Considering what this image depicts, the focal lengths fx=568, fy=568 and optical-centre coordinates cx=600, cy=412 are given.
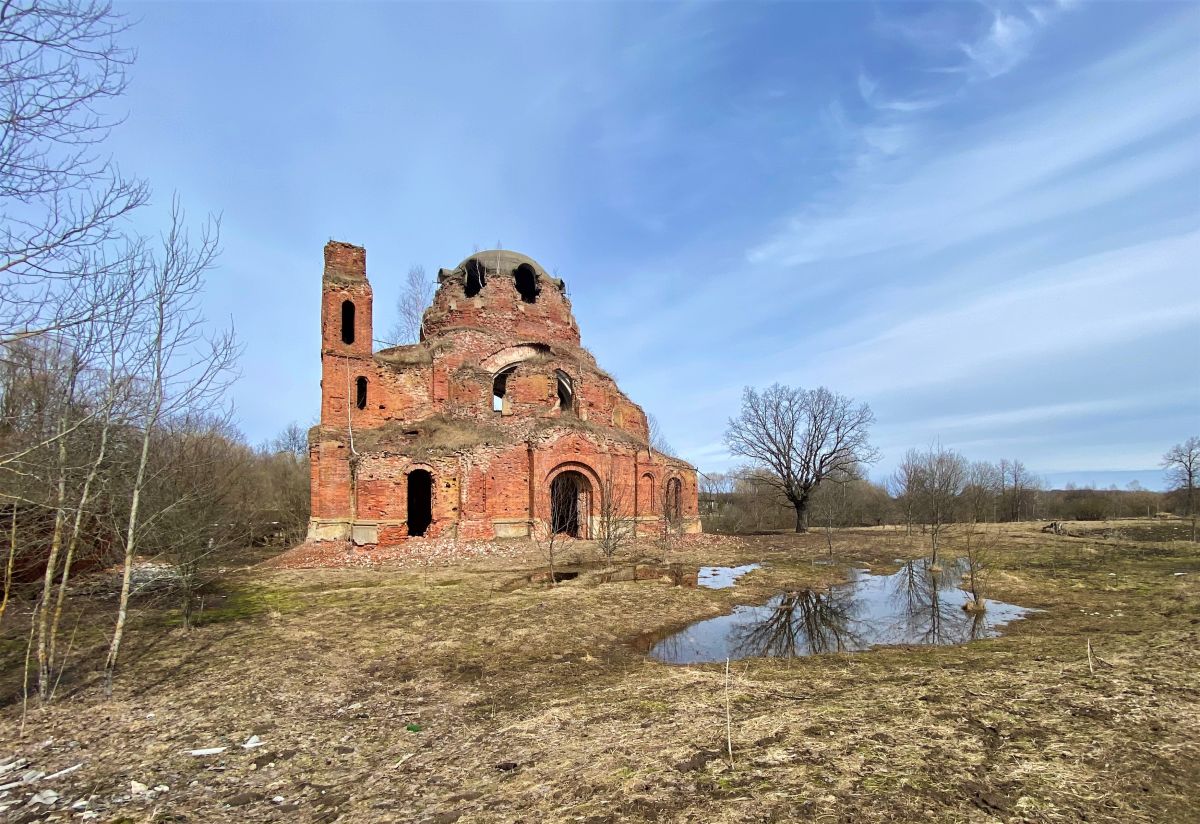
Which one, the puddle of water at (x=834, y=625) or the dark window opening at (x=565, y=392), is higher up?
the dark window opening at (x=565, y=392)

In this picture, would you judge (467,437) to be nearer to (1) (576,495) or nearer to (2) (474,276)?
(1) (576,495)

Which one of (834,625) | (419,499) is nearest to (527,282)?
(419,499)

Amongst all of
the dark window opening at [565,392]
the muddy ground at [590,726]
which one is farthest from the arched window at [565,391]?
the muddy ground at [590,726]

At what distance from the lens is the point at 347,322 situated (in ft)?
74.7

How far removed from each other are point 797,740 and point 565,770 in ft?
6.02

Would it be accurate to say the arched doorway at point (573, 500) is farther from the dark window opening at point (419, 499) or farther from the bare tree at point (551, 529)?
the dark window opening at point (419, 499)

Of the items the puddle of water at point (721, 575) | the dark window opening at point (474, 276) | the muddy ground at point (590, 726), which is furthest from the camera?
the dark window opening at point (474, 276)

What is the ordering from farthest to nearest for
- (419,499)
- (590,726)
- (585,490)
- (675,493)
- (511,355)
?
(675,493) < (419,499) < (511,355) < (585,490) < (590,726)

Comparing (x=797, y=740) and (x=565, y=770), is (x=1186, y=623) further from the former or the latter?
(x=565, y=770)

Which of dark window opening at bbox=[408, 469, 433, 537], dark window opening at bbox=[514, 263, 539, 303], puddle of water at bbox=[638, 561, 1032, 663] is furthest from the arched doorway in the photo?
dark window opening at bbox=[514, 263, 539, 303]

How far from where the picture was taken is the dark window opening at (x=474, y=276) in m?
30.3

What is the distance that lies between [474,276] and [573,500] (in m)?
14.4

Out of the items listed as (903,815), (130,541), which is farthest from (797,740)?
(130,541)

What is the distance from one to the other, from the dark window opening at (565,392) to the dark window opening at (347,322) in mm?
8792
